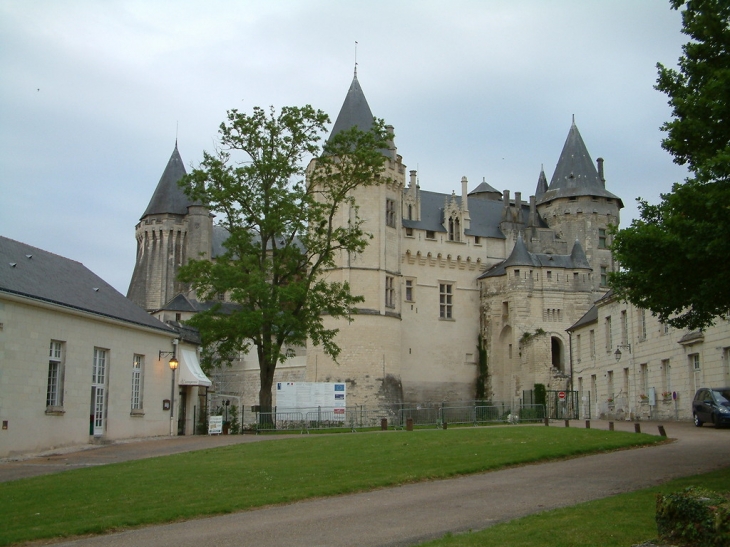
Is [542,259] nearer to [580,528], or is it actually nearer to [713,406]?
[713,406]

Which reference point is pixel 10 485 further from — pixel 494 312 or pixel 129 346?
pixel 494 312

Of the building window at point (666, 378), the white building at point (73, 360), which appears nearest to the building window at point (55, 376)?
the white building at point (73, 360)

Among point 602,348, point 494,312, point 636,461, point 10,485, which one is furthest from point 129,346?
point 494,312

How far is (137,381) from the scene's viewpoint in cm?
2830

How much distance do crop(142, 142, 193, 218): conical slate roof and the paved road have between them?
6485 cm

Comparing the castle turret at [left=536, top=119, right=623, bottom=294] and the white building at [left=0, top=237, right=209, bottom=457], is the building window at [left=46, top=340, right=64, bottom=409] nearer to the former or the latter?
the white building at [left=0, top=237, right=209, bottom=457]

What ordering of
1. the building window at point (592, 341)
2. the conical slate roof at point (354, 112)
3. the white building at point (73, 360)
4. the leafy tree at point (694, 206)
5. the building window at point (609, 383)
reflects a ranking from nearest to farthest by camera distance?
the leafy tree at point (694, 206) < the white building at point (73, 360) < the building window at point (609, 383) < the building window at point (592, 341) < the conical slate roof at point (354, 112)

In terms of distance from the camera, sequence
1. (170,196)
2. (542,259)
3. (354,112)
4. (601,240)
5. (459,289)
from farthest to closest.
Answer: (170,196)
(601,240)
(459,289)
(542,259)
(354,112)

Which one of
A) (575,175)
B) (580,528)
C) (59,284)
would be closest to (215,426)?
(59,284)

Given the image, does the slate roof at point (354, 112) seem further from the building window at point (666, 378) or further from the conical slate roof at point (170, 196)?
the building window at point (666, 378)

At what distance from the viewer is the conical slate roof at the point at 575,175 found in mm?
66562

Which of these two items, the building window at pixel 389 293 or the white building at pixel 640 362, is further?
the building window at pixel 389 293

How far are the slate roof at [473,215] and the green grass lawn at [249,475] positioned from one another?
1664 inches

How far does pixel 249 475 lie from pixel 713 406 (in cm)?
1572
